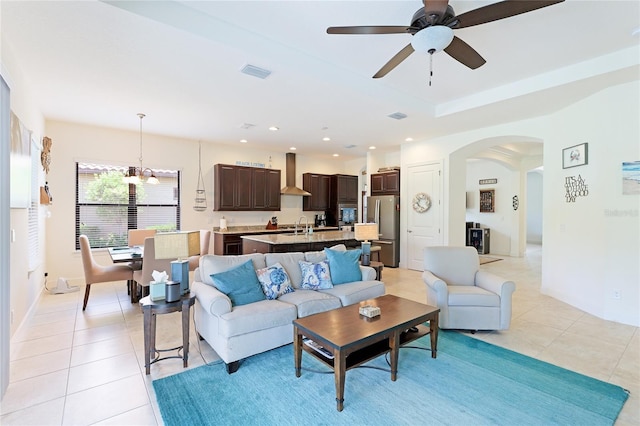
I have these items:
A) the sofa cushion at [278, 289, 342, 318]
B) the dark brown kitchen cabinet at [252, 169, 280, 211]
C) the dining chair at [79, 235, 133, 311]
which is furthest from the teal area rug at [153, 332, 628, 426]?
the dark brown kitchen cabinet at [252, 169, 280, 211]

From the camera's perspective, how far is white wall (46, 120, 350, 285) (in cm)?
548

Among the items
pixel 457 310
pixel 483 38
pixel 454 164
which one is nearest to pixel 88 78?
pixel 483 38

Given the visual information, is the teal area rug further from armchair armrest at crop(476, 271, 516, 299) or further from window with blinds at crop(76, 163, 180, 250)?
window with blinds at crop(76, 163, 180, 250)

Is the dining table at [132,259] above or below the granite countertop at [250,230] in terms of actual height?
below

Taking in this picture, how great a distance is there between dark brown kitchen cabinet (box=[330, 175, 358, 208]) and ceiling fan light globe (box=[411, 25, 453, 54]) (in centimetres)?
633

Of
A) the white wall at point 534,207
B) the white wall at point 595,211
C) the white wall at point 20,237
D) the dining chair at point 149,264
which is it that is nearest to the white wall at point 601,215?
the white wall at point 595,211

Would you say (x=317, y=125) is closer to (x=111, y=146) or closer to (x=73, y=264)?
(x=111, y=146)

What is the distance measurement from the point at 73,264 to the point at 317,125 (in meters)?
5.14

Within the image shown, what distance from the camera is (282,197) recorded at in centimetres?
829

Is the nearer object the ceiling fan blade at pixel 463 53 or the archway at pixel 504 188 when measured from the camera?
the ceiling fan blade at pixel 463 53

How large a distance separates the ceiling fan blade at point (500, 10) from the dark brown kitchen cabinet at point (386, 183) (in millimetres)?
5138

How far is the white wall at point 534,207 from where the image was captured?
12641mm

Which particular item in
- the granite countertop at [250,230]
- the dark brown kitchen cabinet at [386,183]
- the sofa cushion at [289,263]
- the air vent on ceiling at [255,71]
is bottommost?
the sofa cushion at [289,263]

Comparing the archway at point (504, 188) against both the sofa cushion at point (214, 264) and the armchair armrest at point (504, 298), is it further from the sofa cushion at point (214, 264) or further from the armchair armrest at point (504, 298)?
the sofa cushion at point (214, 264)
